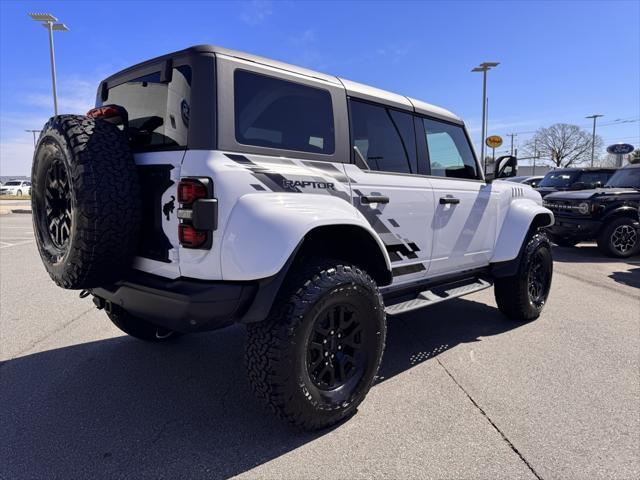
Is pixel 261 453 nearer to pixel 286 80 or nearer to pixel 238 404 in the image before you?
pixel 238 404

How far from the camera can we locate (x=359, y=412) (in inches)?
109

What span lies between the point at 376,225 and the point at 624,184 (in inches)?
359

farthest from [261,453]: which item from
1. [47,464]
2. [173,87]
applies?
[173,87]

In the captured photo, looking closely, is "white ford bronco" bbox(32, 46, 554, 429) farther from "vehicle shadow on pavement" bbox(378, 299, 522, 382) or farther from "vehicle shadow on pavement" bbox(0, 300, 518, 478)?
"vehicle shadow on pavement" bbox(378, 299, 522, 382)

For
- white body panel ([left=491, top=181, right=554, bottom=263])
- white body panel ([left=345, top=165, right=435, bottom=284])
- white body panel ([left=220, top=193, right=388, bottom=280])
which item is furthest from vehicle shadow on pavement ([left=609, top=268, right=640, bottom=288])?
white body panel ([left=220, top=193, right=388, bottom=280])

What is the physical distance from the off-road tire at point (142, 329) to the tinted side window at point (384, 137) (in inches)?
81.0

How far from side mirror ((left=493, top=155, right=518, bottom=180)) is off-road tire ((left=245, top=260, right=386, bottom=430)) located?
2357 mm

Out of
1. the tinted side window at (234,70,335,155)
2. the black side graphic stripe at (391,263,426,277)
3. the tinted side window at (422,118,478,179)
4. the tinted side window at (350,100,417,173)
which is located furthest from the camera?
the tinted side window at (422,118,478,179)

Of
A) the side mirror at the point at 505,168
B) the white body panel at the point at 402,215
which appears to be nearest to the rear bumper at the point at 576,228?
the side mirror at the point at 505,168

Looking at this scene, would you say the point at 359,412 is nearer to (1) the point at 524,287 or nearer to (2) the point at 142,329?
(2) the point at 142,329

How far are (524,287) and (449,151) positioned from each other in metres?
1.58

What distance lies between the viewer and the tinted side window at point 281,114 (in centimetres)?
239

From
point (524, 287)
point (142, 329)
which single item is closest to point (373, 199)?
point (142, 329)

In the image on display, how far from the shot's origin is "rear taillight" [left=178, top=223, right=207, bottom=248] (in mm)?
2152
